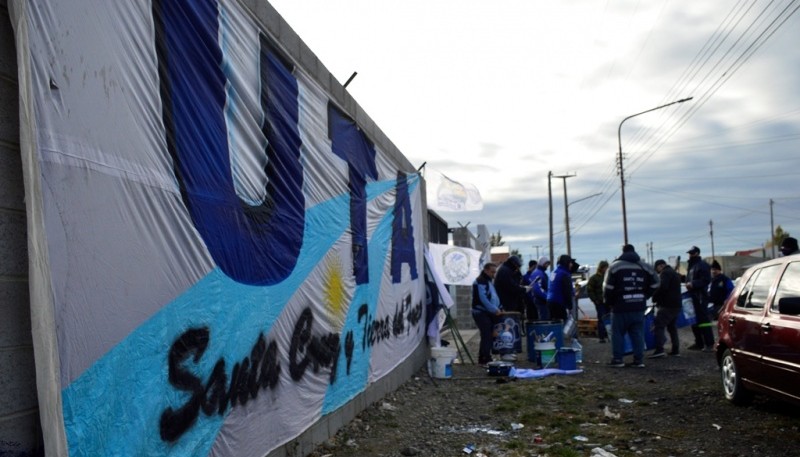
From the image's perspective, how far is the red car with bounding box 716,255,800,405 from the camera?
20.0 feet

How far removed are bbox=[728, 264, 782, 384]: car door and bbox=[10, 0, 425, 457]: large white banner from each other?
13.2ft

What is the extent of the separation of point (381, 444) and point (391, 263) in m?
3.53

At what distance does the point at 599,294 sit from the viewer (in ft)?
51.8

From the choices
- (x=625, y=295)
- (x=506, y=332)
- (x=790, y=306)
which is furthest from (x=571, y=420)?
(x=506, y=332)

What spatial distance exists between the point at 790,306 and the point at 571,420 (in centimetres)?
264

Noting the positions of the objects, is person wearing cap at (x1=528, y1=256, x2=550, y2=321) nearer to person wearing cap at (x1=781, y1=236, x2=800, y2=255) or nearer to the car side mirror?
person wearing cap at (x1=781, y1=236, x2=800, y2=255)

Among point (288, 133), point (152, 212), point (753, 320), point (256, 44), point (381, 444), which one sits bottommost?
point (381, 444)

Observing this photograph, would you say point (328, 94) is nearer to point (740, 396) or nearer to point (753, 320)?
point (753, 320)

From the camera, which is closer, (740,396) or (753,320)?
(753,320)

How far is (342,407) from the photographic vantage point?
7.02m

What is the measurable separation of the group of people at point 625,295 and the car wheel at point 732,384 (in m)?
3.09

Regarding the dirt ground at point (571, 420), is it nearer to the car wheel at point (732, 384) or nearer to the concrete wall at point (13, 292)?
the car wheel at point (732, 384)

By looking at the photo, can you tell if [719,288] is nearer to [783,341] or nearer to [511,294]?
[511,294]

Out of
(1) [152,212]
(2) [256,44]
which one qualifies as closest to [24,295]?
(1) [152,212]
